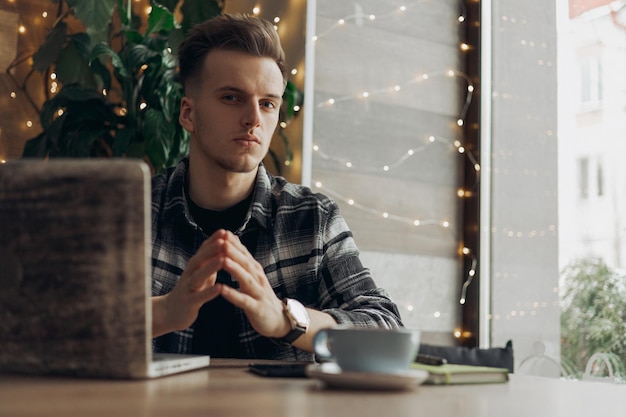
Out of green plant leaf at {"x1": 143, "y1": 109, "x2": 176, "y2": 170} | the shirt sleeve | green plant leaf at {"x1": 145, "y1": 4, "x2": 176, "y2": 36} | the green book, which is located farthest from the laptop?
green plant leaf at {"x1": 145, "y1": 4, "x2": 176, "y2": 36}

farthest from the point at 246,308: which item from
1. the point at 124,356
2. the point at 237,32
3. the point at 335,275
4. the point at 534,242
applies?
the point at 534,242

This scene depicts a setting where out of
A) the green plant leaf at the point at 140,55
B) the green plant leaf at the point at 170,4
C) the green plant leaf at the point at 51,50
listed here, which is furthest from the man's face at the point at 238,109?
the green plant leaf at the point at 51,50

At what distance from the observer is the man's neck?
5.72ft

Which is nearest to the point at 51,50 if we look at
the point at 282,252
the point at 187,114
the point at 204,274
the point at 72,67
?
the point at 72,67

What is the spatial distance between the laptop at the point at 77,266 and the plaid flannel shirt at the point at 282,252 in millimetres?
727

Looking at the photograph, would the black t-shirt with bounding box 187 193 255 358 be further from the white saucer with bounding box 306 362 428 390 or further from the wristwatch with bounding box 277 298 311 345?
the white saucer with bounding box 306 362 428 390

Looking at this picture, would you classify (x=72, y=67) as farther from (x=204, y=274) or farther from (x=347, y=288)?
(x=204, y=274)

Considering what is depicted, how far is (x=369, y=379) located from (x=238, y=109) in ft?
3.43

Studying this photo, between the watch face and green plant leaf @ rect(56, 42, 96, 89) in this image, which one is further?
green plant leaf @ rect(56, 42, 96, 89)

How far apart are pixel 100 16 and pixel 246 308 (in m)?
1.86

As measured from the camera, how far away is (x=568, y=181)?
9.32 ft

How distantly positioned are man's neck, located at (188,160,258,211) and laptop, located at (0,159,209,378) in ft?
3.08

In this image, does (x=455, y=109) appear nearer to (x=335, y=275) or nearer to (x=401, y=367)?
(x=335, y=275)

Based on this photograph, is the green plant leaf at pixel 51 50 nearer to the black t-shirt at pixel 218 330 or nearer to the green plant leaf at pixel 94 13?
the green plant leaf at pixel 94 13
